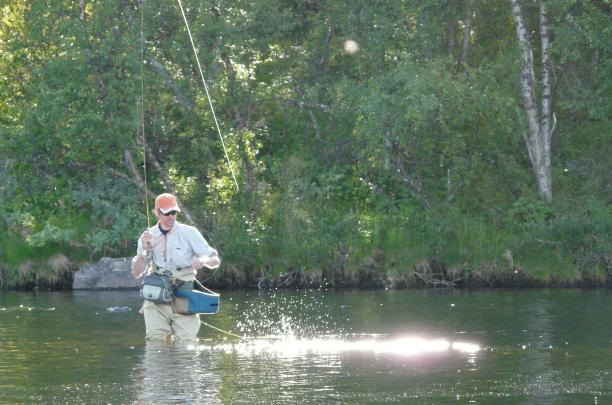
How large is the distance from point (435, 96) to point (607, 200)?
4.24m

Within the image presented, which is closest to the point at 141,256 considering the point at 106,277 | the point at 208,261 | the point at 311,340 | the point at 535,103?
the point at 208,261

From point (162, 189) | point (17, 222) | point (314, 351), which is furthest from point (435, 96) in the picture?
point (314, 351)

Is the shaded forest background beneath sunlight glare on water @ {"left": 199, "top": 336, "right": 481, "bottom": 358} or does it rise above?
above

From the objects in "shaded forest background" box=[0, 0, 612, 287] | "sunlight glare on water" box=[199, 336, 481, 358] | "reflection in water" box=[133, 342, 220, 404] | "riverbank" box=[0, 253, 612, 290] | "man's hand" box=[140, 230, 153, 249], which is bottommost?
"reflection in water" box=[133, 342, 220, 404]

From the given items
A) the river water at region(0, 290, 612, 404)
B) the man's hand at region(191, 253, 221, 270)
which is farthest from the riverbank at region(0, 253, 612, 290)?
the man's hand at region(191, 253, 221, 270)

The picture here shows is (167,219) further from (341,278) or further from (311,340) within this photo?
(341,278)

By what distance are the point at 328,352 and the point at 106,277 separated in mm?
10861

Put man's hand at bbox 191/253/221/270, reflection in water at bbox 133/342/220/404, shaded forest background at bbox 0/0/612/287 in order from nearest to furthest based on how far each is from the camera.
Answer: reflection in water at bbox 133/342/220/404
man's hand at bbox 191/253/221/270
shaded forest background at bbox 0/0/612/287

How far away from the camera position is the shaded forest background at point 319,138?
25.5m

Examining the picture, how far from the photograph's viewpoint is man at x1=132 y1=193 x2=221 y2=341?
45.5 ft

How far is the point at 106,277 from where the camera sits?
83.8ft

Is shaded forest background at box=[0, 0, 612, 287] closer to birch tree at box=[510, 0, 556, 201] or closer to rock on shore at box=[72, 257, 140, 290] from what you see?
birch tree at box=[510, 0, 556, 201]

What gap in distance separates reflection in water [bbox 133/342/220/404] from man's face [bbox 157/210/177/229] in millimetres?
1422

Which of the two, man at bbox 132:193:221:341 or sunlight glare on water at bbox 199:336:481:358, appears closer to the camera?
man at bbox 132:193:221:341
